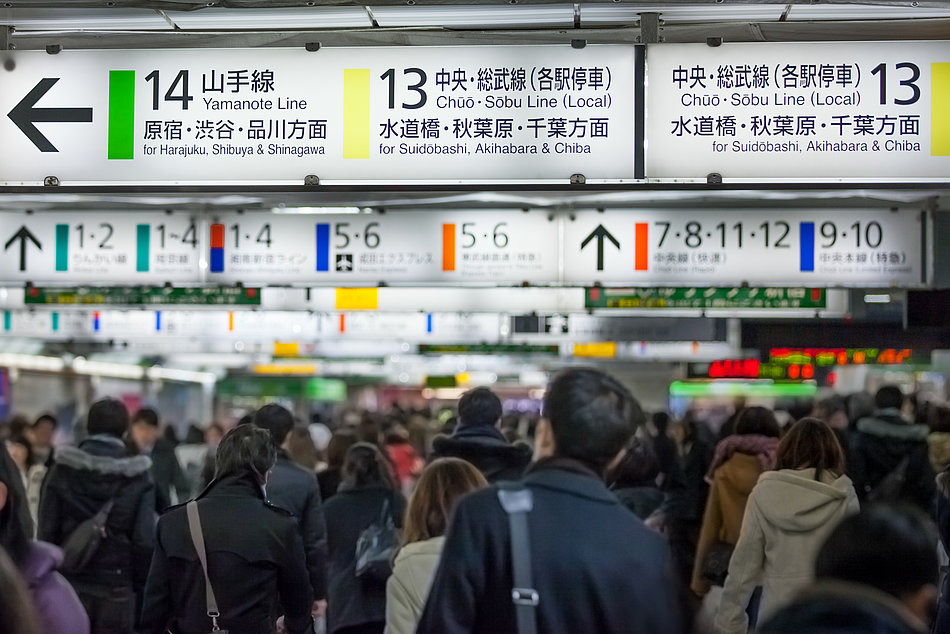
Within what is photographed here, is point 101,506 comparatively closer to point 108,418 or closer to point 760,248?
point 108,418

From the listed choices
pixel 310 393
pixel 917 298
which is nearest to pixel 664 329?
pixel 917 298

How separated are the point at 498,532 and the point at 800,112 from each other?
3.06m

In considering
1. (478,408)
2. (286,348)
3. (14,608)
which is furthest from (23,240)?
(286,348)

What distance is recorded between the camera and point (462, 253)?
10312mm

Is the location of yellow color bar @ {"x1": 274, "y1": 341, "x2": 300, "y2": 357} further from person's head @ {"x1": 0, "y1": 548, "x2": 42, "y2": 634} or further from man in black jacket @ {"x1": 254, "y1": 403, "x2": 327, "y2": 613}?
person's head @ {"x1": 0, "y1": 548, "x2": 42, "y2": 634}

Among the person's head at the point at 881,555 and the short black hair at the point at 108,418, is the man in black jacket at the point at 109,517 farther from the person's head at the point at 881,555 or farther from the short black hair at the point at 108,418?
the person's head at the point at 881,555

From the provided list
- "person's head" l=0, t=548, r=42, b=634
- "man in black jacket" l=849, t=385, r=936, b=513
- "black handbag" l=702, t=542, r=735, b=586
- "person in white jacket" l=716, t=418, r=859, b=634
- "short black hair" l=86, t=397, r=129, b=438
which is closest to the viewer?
"person's head" l=0, t=548, r=42, b=634

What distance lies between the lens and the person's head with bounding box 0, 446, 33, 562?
12.3ft

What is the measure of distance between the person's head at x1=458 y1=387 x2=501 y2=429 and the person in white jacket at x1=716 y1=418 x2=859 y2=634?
1.51 metres

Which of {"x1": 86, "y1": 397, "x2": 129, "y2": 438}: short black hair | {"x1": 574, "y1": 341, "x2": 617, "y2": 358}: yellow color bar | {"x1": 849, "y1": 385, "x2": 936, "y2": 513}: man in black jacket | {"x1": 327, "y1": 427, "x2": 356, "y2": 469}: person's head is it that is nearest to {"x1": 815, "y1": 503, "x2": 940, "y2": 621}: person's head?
{"x1": 86, "y1": 397, "x2": 129, "y2": 438}: short black hair

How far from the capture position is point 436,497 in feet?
15.8

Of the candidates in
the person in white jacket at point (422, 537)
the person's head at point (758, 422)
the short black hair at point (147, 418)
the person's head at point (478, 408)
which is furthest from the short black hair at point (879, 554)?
the short black hair at point (147, 418)

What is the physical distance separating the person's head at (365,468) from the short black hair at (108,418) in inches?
59.1

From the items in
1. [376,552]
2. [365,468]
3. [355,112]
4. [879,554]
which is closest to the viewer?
[879,554]
